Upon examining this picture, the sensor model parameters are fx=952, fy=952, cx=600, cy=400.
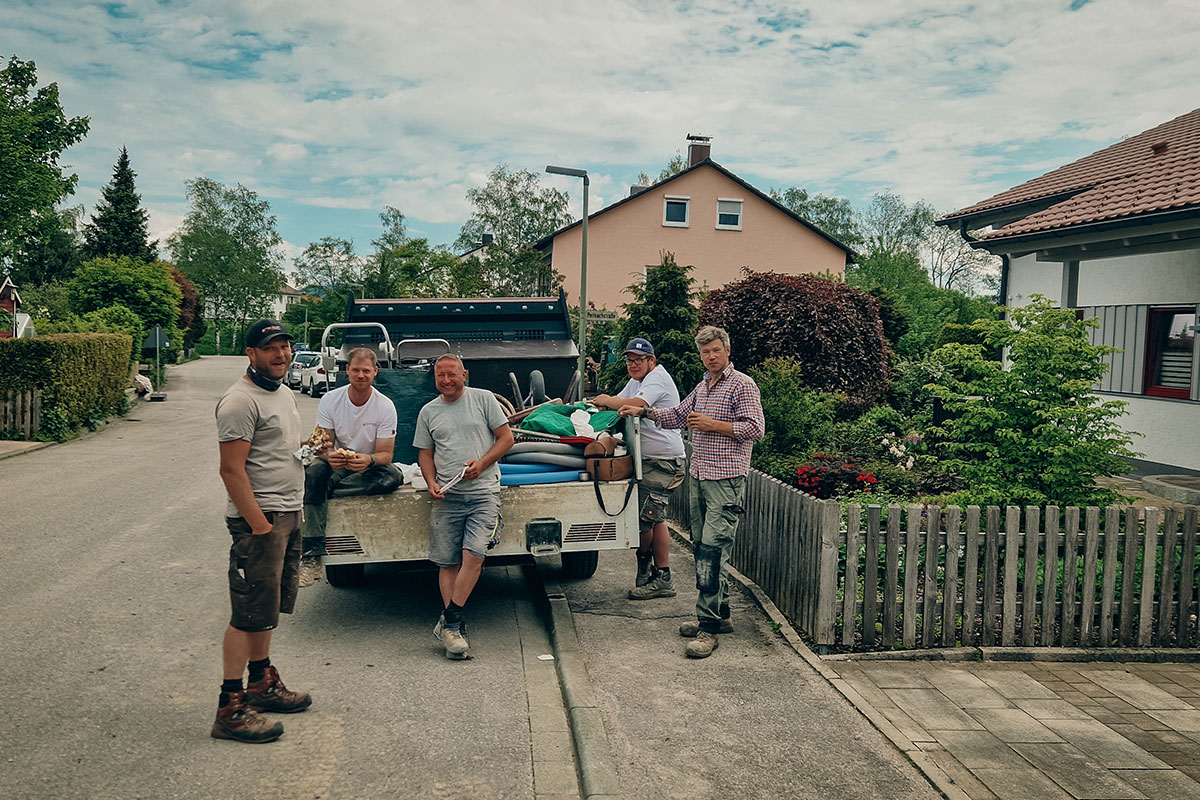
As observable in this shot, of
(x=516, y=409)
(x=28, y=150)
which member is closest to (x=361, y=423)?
(x=516, y=409)

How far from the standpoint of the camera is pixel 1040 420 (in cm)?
682

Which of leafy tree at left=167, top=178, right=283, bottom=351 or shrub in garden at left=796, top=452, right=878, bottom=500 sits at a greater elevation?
leafy tree at left=167, top=178, right=283, bottom=351

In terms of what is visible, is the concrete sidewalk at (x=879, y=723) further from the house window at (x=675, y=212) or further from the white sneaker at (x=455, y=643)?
the house window at (x=675, y=212)

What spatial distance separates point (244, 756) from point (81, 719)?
0.98 m

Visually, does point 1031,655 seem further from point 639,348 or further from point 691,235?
point 691,235

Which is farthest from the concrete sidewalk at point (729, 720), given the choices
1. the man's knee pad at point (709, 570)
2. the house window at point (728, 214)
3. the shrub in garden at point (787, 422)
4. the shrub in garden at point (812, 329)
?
the house window at point (728, 214)

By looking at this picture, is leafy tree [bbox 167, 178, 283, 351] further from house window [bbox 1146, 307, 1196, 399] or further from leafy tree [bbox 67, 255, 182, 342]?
house window [bbox 1146, 307, 1196, 399]

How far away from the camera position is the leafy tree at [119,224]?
57.2 m

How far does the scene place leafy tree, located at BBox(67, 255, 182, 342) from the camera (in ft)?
116

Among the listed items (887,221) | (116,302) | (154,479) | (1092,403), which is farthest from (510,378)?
(887,221)

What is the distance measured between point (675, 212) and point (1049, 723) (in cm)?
3658

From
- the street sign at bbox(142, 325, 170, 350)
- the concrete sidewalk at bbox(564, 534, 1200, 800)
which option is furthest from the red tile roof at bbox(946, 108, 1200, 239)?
the street sign at bbox(142, 325, 170, 350)

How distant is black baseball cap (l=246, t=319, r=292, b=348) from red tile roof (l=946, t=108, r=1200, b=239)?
9.65 metres

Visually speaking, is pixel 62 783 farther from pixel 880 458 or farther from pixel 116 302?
pixel 116 302
